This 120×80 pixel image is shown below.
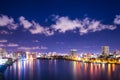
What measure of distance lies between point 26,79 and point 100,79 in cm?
754

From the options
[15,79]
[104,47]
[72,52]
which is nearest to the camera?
[15,79]

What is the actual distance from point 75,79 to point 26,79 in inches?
193

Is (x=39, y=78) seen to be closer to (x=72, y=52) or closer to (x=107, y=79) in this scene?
(x=107, y=79)

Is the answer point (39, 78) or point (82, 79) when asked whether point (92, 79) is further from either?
point (39, 78)

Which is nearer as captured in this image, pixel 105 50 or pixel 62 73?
pixel 62 73

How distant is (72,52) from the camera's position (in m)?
110

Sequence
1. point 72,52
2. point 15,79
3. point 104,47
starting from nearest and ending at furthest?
point 15,79
point 104,47
point 72,52

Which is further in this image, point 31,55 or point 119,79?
point 31,55

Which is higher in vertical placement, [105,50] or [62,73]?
[105,50]

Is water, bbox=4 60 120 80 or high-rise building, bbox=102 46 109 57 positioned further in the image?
high-rise building, bbox=102 46 109 57

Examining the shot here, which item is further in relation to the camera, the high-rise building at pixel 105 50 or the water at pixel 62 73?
the high-rise building at pixel 105 50

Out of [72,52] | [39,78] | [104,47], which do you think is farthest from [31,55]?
[39,78]

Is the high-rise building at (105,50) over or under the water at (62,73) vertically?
over

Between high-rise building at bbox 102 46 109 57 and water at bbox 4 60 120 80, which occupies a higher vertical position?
high-rise building at bbox 102 46 109 57
